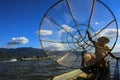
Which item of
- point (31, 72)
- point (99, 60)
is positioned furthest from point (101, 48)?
point (31, 72)

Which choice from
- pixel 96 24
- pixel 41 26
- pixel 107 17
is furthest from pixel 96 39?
pixel 41 26

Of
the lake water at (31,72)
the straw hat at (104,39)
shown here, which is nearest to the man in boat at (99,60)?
the straw hat at (104,39)

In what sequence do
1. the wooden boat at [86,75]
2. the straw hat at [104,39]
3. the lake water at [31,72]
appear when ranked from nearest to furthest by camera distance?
the wooden boat at [86,75] < the straw hat at [104,39] < the lake water at [31,72]

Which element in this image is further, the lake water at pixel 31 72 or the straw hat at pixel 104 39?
the lake water at pixel 31 72

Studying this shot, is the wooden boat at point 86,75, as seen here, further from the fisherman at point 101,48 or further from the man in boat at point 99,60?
the fisherman at point 101,48

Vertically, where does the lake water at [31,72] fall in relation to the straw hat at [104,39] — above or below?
below

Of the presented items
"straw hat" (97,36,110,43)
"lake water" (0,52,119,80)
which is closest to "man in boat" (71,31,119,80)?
"straw hat" (97,36,110,43)

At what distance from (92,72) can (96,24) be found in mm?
2506

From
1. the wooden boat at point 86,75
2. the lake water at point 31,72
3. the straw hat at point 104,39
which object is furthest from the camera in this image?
the lake water at point 31,72

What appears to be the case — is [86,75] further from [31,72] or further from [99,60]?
[31,72]

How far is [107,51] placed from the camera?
12.3 meters

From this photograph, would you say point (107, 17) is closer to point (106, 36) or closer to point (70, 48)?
point (106, 36)

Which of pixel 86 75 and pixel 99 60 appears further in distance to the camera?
pixel 86 75

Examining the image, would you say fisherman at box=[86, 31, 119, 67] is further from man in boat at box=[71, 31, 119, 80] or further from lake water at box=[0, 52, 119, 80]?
lake water at box=[0, 52, 119, 80]
